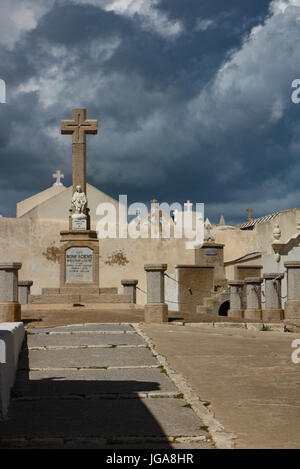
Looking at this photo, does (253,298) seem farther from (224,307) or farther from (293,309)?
(224,307)

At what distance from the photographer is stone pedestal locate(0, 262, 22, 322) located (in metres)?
12.0

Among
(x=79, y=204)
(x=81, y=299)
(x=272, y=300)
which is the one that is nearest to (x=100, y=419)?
(x=272, y=300)

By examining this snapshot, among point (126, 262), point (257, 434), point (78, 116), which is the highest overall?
point (78, 116)

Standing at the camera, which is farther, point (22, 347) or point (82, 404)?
point (22, 347)

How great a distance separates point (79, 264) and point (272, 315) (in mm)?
7328

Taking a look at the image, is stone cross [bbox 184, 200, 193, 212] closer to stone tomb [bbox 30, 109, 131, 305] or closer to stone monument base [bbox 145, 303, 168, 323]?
stone tomb [bbox 30, 109, 131, 305]

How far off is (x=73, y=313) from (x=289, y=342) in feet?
22.5

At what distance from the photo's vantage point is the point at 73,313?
604 inches

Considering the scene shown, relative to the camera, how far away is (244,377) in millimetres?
6914

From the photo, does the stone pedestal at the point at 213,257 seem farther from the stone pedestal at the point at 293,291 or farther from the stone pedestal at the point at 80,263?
the stone pedestal at the point at 293,291

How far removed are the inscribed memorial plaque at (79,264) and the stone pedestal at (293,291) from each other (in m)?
8.63

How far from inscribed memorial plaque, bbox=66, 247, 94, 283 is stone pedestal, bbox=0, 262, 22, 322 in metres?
7.95

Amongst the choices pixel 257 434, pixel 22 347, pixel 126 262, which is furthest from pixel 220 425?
pixel 126 262

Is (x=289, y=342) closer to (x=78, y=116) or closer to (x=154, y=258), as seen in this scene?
(x=78, y=116)
